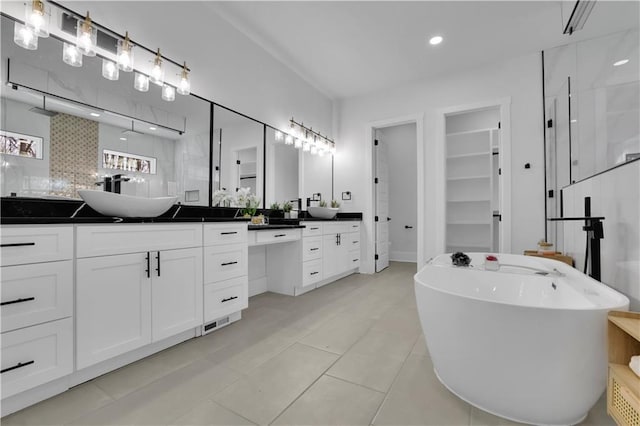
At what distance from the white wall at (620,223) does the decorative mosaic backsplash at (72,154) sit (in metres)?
3.18

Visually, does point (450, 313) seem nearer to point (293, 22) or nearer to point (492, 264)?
point (492, 264)

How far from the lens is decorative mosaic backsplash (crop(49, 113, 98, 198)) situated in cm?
179

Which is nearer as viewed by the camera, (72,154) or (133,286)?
(133,286)

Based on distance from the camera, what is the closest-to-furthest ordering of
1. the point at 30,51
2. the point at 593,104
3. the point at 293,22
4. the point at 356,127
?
1. the point at 30,51
2. the point at 593,104
3. the point at 293,22
4. the point at 356,127

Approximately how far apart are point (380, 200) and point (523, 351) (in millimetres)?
3715

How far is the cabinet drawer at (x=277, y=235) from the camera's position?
2.73 meters

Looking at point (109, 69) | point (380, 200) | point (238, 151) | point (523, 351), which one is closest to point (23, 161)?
point (109, 69)

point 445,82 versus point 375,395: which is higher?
point 445,82

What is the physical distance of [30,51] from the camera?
172 cm

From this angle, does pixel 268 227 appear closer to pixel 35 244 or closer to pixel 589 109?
pixel 35 244

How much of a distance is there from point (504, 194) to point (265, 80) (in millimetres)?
3441

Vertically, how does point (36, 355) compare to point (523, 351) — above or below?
below

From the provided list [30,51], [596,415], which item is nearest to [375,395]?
[596,415]

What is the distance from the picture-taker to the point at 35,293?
133 cm
